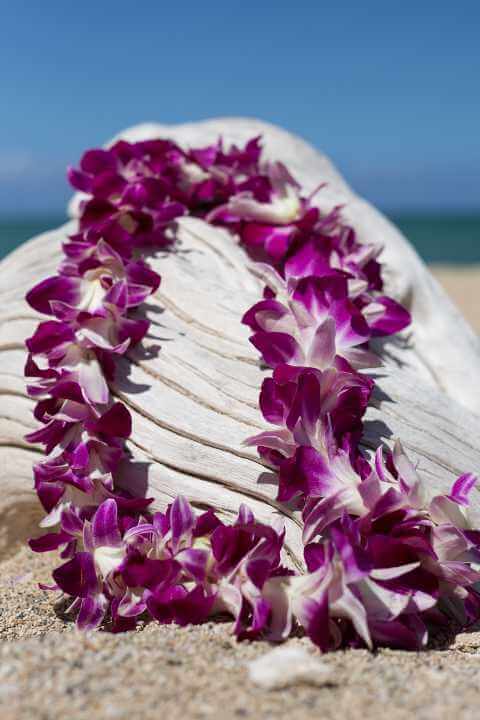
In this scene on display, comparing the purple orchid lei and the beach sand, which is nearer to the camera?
the beach sand

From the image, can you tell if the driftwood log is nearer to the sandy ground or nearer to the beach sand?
the beach sand

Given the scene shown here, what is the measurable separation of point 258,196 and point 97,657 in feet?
7.79

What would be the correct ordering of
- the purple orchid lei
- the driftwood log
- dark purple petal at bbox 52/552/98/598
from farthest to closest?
the driftwood log
dark purple petal at bbox 52/552/98/598
the purple orchid lei

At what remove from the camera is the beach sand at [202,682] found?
4.68ft

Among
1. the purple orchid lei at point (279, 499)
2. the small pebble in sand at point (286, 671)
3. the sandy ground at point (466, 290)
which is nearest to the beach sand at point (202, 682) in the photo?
the small pebble in sand at point (286, 671)

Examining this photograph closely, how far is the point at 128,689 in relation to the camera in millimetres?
1479

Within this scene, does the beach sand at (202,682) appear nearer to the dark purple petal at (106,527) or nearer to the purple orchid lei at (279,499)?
the purple orchid lei at (279,499)

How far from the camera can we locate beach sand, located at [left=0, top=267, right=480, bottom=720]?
143 cm

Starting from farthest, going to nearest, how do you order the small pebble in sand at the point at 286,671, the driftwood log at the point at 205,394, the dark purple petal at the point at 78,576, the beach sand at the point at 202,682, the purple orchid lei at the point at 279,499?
the driftwood log at the point at 205,394 → the dark purple petal at the point at 78,576 → the purple orchid lei at the point at 279,499 → the small pebble in sand at the point at 286,671 → the beach sand at the point at 202,682

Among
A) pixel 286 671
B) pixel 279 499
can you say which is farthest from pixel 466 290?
pixel 286 671

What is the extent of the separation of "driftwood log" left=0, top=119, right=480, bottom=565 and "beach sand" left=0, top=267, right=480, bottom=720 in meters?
0.52

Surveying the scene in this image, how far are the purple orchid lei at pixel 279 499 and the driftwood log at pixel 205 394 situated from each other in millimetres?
101

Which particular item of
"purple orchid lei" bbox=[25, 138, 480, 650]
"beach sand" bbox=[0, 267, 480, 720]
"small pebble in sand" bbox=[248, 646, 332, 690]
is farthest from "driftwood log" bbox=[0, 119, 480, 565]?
"small pebble in sand" bbox=[248, 646, 332, 690]

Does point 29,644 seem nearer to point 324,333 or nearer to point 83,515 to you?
point 83,515
